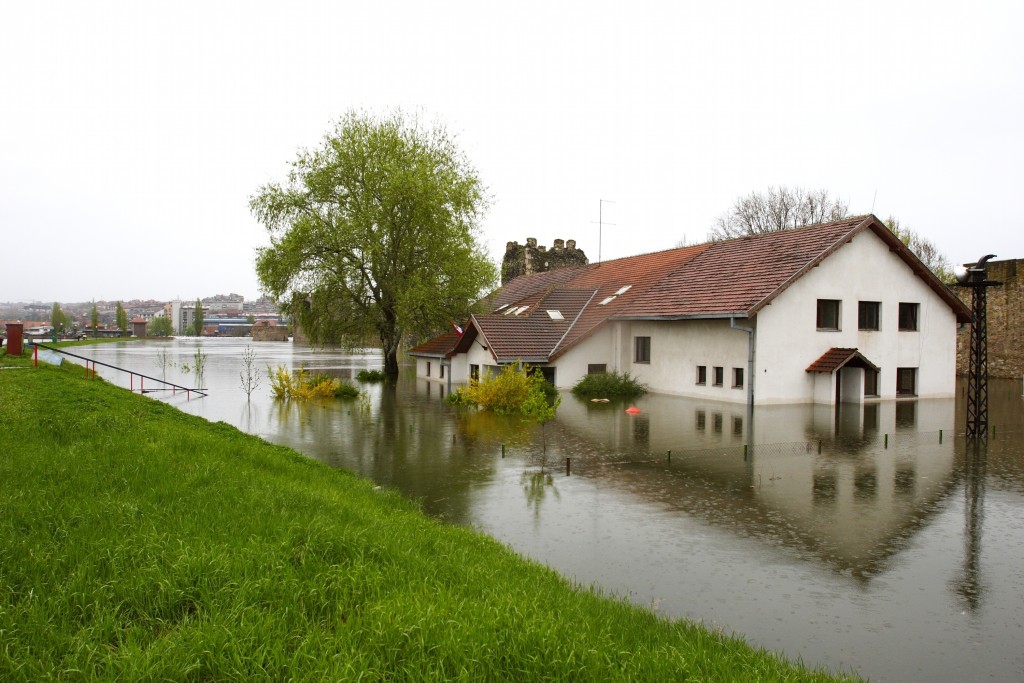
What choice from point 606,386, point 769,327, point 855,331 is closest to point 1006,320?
point 855,331

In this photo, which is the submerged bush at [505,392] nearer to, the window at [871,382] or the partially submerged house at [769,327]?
the partially submerged house at [769,327]

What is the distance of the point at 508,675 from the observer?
15.3 ft

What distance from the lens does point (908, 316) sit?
29.7 metres

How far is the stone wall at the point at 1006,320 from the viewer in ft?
122

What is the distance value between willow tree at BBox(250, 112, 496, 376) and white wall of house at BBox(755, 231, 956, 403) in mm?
16272

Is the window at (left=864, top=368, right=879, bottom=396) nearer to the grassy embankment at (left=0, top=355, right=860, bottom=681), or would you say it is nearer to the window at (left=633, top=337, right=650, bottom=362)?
the window at (left=633, top=337, right=650, bottom=362)

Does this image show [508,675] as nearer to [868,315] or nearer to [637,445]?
[637,445]

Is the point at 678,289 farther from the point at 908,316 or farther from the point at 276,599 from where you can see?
the point at 276,599

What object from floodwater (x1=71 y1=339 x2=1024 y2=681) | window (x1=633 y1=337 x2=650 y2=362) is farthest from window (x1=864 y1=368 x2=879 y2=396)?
window (x1=633 y1=337 x2=650 y2=362)

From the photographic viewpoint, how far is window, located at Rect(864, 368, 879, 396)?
28500 mm

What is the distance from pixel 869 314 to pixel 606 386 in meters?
10.8

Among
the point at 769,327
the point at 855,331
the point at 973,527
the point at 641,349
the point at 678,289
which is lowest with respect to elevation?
the point at 973,527

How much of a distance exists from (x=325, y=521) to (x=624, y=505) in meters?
5.40

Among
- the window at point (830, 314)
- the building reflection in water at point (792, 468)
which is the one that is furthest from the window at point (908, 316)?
the building reflection in water at point (792, 468)
